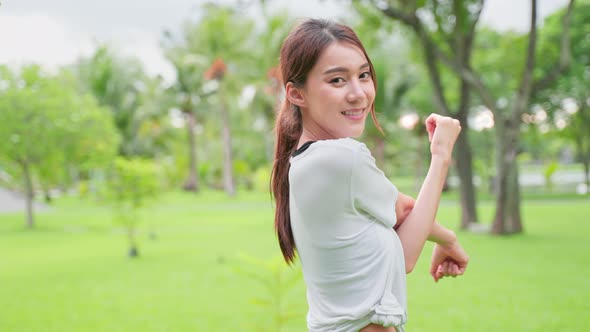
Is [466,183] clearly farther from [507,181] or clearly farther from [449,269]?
[449,269]

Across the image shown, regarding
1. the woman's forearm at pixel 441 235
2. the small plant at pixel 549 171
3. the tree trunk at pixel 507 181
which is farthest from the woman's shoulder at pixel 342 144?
the small plant at pixel 549 171

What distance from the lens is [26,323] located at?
17.5 feet

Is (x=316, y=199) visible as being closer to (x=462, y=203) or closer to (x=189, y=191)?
(x=462, y=203)

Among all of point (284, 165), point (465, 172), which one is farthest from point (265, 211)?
point (284, 165)

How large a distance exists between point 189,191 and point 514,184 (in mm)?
21412

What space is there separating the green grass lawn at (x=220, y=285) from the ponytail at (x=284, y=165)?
368 cm

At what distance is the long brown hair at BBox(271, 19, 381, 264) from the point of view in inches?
45.8

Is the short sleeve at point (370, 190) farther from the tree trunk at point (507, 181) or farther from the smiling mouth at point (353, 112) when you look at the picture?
the tree trunk at point (507, 181)

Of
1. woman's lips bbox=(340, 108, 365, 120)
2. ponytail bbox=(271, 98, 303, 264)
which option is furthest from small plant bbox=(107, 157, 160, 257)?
woman's lips bbox=(340, 108, 365, 120)

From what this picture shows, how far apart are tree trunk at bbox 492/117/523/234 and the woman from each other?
8454mm

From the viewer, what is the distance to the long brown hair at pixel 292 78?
1.16 m

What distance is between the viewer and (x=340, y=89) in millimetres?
1145

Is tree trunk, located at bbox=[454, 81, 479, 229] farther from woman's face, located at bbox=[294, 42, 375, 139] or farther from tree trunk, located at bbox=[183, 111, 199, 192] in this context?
tree trunk, located at bbox=[183, 111, 199, 192]

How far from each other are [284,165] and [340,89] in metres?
0.24
